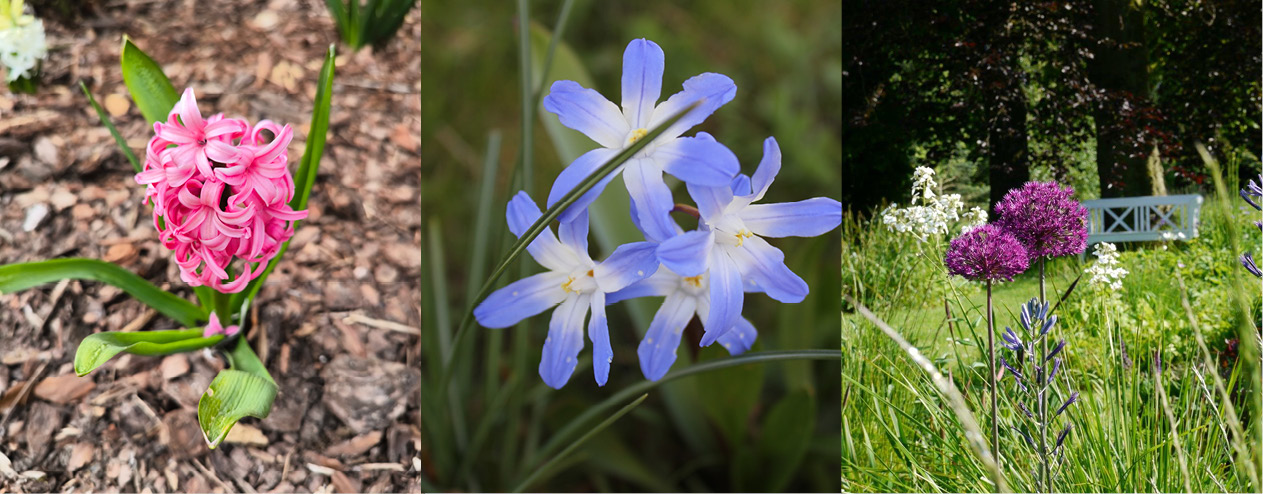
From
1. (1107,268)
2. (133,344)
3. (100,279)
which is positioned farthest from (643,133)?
(100,279)

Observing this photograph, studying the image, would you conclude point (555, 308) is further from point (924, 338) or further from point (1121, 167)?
point (1121, 167)

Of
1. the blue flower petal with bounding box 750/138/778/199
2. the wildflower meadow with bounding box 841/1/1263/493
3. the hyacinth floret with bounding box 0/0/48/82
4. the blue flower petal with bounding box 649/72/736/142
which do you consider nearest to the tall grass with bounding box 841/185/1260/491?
the wildflower meadow with bounding box 841/1/1263/493

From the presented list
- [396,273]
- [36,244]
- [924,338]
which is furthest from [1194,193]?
[36,244]

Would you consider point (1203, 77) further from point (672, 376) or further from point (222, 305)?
point (222, 305)

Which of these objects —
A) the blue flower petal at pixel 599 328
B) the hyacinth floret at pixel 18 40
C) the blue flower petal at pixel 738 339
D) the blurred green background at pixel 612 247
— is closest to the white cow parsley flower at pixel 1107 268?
the blurred green background at pixel 612 247

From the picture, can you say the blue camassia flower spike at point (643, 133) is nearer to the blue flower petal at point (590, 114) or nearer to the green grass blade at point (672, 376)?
the blue flower petal at point (590, 114)

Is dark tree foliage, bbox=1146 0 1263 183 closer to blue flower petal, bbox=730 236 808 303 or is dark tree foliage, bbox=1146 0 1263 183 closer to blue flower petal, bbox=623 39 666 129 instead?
blue flower petal, bbox=730 236 808 303
